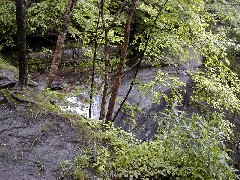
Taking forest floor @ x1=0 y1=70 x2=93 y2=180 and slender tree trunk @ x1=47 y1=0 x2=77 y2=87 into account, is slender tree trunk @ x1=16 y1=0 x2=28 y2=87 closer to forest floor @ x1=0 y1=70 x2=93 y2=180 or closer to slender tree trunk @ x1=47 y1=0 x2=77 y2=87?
forest floor @ x1=0 y1=70 x2=93 y2=180

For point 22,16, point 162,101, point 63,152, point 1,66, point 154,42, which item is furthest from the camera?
point 162,101

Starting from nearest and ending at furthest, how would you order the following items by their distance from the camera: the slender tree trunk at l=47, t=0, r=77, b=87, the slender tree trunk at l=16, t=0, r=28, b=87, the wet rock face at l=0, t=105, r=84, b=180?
the wet rock face at l=0, t=105, r=84, b=180
the slender tree trunk at l=16, t=0, r=28, b=87
the slender tree trunk at l=47, t=0, r=77, b=87

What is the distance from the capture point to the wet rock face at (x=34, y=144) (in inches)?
201

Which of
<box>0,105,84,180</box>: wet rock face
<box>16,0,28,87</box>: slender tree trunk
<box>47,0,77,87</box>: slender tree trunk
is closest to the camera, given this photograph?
<box>0,105,84,180</box>: wet rock face

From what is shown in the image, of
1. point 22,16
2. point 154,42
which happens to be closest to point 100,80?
point 154,42

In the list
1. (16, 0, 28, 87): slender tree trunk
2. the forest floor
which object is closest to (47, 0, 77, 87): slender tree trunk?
(16, 0, 28, 87): slender tree trunk

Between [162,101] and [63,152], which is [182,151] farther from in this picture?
[162,101]

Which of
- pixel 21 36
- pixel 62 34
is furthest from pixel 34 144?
pixel 62 34

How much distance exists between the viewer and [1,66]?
11516mm

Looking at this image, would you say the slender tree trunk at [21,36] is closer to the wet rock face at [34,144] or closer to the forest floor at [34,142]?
the forest floor at [34,142]

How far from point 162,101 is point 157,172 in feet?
28.8

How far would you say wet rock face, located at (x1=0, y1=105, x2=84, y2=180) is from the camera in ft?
16.7

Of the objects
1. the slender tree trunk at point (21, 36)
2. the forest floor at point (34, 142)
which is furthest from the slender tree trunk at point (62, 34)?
the forest floor at point (34, 142)

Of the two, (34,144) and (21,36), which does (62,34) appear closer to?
(21,36)
